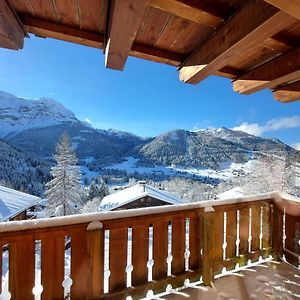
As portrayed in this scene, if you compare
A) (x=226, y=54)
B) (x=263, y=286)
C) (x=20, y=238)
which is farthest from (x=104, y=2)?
(x=263, y=286)

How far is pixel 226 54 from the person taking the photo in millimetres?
1508

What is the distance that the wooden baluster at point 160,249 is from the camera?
2.27 metres

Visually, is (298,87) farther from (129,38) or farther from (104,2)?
(104,2)

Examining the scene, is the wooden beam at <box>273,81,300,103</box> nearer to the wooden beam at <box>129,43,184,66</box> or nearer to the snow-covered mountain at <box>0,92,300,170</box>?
the wooden beam at <box>129,43,184,66</box>

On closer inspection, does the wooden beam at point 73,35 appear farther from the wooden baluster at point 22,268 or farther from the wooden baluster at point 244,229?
the wooden baluster at point 244,229

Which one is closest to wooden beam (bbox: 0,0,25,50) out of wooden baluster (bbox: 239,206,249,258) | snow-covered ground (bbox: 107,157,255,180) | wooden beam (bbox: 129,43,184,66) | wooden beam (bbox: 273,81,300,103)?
wooden beam (bbox: 129,43,184,66)

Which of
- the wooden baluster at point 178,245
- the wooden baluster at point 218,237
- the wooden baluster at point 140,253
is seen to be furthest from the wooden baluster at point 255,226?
the wooden baluster at point 140,253

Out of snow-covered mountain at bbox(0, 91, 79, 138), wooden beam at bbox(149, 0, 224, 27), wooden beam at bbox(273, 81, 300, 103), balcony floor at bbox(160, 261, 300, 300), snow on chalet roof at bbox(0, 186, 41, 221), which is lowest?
snow on chalet roof at bbox(0, 186, 41, 221)

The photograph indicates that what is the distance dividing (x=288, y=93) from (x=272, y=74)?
658 mm

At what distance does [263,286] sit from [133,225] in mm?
1519

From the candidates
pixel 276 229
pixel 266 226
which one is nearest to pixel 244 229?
pixel 266 226

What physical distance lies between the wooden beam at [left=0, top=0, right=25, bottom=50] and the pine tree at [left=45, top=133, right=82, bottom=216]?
1889cm

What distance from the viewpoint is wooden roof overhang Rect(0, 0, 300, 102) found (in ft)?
3.97

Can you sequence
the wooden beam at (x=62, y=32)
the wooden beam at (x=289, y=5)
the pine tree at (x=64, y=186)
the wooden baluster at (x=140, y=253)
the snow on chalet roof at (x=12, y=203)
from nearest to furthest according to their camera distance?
the wooden beam at (x=289, y=5) → the wooden beam at (x=62, y=32) → the wooden baluster at (x=140, y=253) → the snow on chalet roof at (x=12, y=203) → the pine tree at (x=64, y=186)
